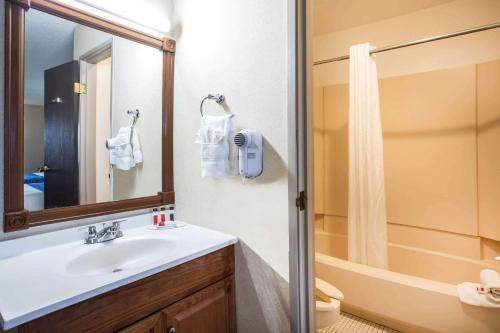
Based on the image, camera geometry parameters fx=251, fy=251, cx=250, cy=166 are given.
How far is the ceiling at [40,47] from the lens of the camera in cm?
109

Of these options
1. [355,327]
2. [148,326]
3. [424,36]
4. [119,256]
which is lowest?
[355,327]

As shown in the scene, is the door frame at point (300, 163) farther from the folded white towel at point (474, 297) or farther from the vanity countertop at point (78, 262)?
the folded white towel at point (474, 297)

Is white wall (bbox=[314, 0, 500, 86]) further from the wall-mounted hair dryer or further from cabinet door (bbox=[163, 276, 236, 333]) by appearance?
cabinet door (bbox=[163, 276, 236, 333])

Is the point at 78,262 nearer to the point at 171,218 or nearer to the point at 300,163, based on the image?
the point at 171,218

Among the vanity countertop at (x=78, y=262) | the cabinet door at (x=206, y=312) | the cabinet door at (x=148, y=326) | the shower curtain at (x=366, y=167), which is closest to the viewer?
the vanity countertop at (x=78, y=262)

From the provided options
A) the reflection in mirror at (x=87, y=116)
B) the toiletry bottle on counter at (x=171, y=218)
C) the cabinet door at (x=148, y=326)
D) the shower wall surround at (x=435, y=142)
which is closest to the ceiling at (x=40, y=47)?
the reflection in mirror at (x=87, y=116)

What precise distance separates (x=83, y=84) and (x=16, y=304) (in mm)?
1038

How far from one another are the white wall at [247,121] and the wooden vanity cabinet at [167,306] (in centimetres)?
13

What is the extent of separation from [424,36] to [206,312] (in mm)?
2712

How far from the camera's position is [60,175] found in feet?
3.98

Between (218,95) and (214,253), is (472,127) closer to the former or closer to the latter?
(218,95)

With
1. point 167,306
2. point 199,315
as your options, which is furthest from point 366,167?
point 167,306

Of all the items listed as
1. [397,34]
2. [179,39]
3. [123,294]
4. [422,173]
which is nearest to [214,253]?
[123,294]

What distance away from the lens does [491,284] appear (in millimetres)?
1418
